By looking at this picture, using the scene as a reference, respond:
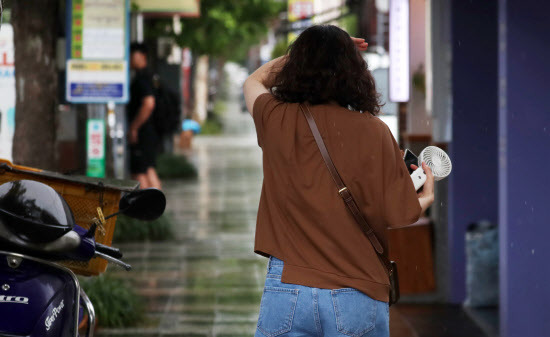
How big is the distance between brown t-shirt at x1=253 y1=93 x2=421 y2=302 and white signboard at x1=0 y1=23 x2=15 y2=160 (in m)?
6.81

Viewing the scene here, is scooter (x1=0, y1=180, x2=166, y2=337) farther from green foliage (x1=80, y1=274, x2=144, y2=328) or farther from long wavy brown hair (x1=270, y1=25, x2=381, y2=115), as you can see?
green foliage (x1=80, y1=274, x2=144, y2=328)

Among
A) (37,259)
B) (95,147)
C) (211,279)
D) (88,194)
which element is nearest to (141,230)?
(95,147)

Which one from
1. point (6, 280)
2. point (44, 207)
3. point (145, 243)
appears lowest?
point (145, 243)

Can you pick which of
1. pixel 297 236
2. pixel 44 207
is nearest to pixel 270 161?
pixel 297 236

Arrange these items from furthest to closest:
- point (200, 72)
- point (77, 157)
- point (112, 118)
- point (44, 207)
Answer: point (200, 72) < point (77, 157) < point (112, 118) < point (44, 207)

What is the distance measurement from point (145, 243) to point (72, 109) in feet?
11.6

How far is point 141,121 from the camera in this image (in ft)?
42.0

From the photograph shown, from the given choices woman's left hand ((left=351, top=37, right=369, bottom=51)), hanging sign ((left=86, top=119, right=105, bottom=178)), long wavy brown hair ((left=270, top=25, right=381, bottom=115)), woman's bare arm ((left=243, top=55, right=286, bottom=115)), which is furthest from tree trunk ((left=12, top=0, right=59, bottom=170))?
long wavy brown hair ((left=270, top=25, right=381, bottom=115))

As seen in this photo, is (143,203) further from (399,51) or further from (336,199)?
(399,51)

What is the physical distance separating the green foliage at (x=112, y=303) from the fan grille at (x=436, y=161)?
4.13m

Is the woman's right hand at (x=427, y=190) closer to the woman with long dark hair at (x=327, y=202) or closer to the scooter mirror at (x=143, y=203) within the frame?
the woman with long dark hair at (x=327, y=202)

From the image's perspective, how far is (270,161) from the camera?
3.26m

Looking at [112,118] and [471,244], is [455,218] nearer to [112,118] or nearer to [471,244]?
[471,244]

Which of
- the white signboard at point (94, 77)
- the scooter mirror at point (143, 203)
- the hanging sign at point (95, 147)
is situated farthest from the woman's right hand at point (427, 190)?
the hanging sign at point (95, 147)
